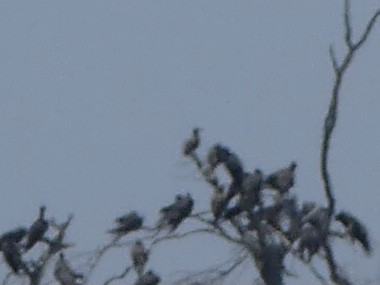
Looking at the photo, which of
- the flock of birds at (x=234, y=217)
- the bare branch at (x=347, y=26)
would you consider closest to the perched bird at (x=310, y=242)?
the flock of birds at (x=234, y=217)

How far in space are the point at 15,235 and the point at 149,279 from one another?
3.92 feet

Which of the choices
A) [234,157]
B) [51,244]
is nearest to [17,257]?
[51,244]

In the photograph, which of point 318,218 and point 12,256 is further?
point 12,256

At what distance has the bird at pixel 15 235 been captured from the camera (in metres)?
13.6

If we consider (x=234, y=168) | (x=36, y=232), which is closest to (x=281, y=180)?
(x=234, y=168)

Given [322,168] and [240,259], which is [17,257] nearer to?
[240,259]

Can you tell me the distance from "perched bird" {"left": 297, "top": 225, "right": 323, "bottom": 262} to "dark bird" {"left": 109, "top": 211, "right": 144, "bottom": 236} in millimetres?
1521

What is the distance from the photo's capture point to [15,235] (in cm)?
1379

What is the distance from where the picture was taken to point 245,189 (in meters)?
12.4

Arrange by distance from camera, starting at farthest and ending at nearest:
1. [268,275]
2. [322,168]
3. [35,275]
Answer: [35,275]
[268,275]
[322,168]

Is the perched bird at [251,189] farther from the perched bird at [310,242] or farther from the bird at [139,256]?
the bird at [139,256]

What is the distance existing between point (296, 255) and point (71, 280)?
5.19 feet

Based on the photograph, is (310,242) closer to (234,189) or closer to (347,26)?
(234,189)

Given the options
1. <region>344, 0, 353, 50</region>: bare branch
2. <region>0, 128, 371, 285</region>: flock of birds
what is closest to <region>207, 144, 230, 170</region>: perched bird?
<region>0, 128, 371, 285</region>: flock of birds
